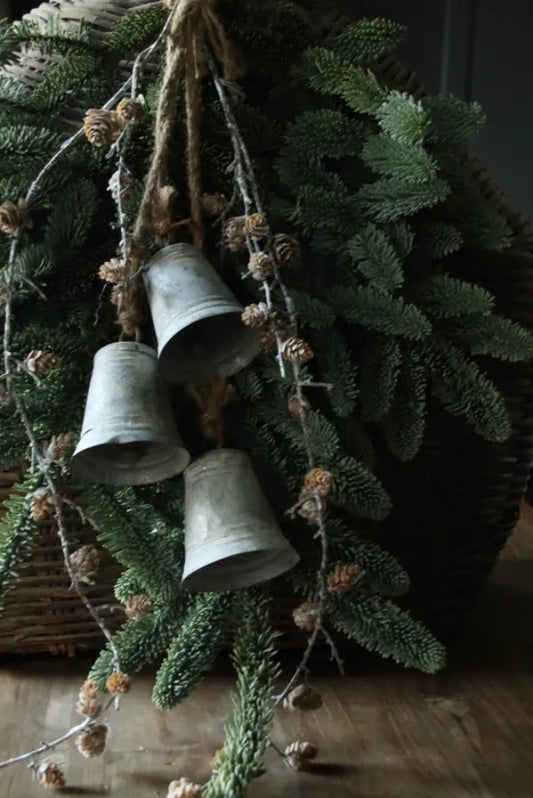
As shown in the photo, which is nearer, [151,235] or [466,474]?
[151,235]

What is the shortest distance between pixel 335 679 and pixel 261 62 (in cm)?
46

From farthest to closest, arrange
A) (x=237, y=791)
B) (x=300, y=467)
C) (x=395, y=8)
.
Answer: (x=395, y=8) → (x=300, y=467) → (x=237, y=791)

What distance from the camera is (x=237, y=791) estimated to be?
477mm

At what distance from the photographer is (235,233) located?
0.54 m

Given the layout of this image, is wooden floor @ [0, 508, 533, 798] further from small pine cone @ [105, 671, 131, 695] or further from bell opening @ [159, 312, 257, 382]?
bell opening @ [159, 312, 257, 382]

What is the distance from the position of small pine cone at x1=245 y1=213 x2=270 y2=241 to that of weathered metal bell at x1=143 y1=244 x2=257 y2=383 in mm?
33

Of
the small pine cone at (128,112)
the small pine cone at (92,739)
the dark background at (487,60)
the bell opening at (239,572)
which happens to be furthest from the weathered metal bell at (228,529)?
the dark background at (487,60)

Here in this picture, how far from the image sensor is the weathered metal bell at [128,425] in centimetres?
48

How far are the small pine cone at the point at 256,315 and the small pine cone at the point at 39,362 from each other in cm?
12

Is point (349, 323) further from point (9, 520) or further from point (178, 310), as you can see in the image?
point (9, 520)

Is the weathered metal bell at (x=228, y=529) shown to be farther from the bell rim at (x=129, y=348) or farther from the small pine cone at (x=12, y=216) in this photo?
the small pine cone at (x=12, y=216)

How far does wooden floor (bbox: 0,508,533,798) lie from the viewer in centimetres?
55

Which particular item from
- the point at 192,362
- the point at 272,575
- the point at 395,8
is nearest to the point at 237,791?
the point at 272,575


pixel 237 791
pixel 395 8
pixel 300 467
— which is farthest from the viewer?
pixel 395 8
